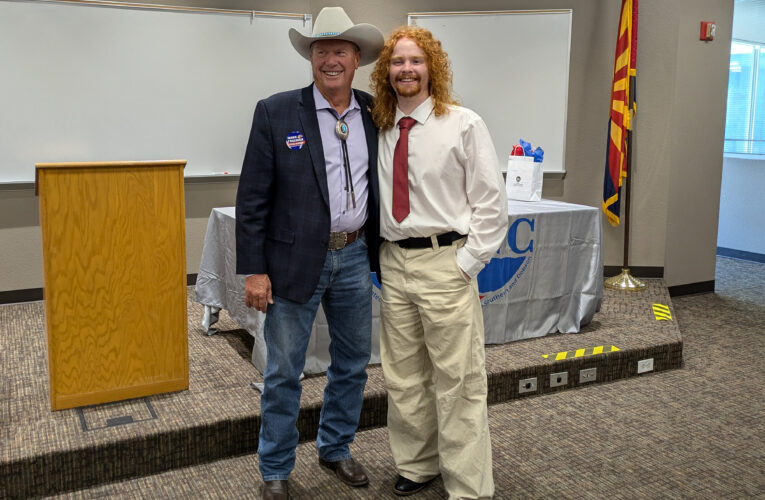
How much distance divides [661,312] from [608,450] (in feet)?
5.94

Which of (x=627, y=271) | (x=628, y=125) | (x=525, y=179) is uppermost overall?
(x=628, y=125)

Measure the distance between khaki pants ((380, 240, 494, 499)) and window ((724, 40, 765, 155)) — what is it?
539cm

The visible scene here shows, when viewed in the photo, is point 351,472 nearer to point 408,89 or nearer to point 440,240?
point 440,240

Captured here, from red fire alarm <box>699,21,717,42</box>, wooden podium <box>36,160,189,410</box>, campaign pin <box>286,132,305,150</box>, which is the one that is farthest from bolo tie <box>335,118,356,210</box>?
red fire alarm <box>699,21,717,42</box>

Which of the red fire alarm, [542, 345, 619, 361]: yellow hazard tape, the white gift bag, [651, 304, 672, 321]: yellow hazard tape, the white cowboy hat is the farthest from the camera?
the red fire alarm

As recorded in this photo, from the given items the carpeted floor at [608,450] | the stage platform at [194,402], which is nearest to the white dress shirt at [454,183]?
the carpeted floor at [608,450]

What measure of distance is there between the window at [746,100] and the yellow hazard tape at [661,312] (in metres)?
2.94

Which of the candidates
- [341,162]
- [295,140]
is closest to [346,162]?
[341,162]

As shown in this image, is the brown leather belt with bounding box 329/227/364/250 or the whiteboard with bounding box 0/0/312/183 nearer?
the brown leather belt with bounding box 329/227/364/250

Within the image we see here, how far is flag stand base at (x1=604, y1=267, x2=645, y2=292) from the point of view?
486 cm

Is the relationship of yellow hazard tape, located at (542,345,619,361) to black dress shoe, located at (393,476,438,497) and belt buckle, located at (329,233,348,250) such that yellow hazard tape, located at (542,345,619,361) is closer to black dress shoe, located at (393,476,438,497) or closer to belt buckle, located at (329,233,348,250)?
black dress shoe, located at (393,476,438,497)

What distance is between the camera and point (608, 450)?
2689 mm

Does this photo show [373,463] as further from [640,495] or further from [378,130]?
[378,130]

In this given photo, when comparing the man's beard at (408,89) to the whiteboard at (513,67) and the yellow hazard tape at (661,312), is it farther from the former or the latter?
the whiteboard at (513,67)
